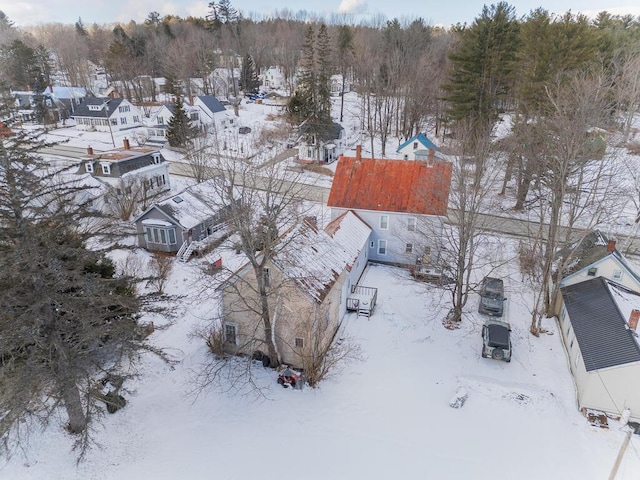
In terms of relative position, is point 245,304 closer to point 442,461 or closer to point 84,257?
point 84,257

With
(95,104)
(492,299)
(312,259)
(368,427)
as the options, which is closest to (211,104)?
(95,104)

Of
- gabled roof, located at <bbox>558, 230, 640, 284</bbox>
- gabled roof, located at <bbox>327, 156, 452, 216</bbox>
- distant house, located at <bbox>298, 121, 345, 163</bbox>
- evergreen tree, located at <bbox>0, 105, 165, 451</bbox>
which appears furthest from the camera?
distant house, located at <bbox>298, 121, 345, 163</bbox>

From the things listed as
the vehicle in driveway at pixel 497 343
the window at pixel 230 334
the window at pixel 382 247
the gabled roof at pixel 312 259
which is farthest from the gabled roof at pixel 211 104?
the vehicle in driveway at pixel 497 343

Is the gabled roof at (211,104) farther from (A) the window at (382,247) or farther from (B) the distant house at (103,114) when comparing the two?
(A) the window at (382,247)

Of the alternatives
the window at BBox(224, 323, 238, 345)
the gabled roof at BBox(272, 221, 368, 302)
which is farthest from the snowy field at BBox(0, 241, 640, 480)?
the gabled roof at BBox(272, 221, 368, 302)

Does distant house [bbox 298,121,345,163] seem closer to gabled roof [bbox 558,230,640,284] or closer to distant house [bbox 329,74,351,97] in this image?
gabled roof [bbox 558,230,640,284]

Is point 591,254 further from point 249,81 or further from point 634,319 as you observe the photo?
point 249,81
